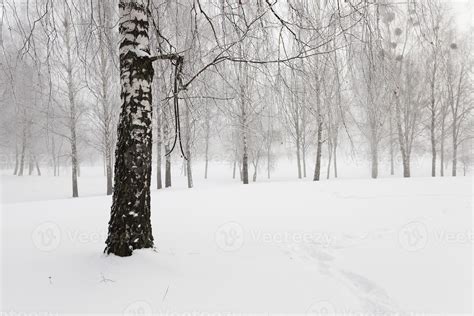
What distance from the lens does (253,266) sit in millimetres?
2744

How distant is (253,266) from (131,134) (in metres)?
1.79

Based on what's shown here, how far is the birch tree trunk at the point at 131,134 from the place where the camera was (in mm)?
2643

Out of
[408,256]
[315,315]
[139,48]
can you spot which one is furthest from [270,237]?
[139,48]

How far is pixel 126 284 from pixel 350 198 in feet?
19.9

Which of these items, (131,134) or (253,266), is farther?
(253,266)

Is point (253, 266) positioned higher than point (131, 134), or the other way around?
point (131, 134)

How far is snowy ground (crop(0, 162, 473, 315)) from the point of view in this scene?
205 cm

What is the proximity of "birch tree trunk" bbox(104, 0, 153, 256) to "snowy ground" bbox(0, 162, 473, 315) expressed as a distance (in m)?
0.28

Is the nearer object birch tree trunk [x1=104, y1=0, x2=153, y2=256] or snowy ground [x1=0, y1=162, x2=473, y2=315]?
snowy ground [x1=0, y1=162, x2=473, y2=315]

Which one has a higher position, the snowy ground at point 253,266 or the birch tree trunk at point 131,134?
the birch tree trunk at point 131,134

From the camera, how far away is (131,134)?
8.65 feet

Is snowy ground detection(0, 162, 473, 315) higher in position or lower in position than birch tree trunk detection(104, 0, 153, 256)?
lower

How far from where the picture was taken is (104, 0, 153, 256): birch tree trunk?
264 centimetres

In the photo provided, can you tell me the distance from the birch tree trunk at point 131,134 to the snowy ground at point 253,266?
281 millimetres
